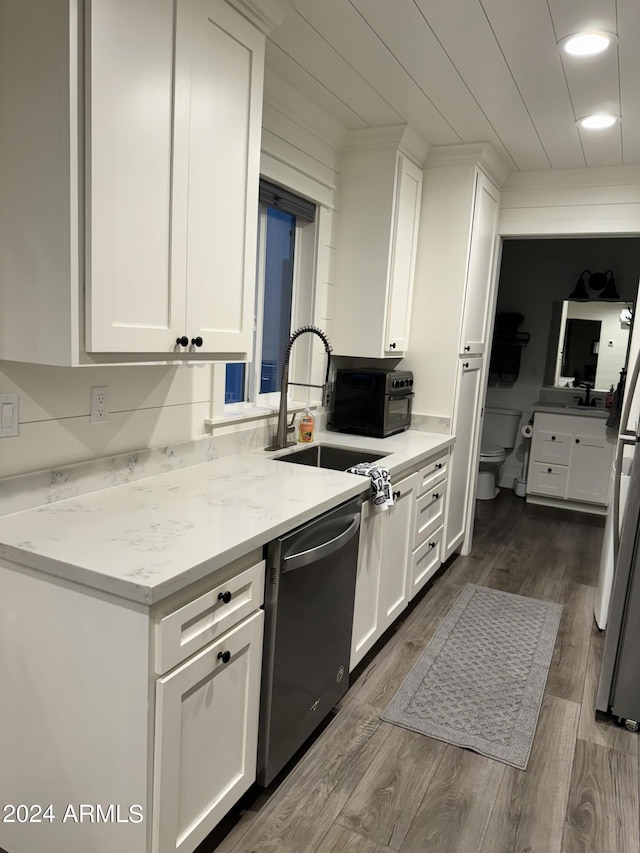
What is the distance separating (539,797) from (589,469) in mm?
3643

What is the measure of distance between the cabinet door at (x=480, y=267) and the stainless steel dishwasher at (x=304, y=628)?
176 centimetres

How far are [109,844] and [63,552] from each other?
2.26 ft

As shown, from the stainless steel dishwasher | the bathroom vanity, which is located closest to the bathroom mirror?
the bathroom vanity

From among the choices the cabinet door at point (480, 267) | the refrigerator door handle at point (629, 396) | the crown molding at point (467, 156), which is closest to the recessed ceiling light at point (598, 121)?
the crown molding at point (467, 156)

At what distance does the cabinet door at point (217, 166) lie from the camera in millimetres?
1624

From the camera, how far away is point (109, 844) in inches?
55.2

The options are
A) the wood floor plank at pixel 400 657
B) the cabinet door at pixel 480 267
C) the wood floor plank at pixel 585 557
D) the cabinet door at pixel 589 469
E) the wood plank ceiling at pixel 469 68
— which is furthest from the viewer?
the cabinet door at pixel 589 469

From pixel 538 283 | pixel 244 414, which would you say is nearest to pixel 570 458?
pixel 538 283

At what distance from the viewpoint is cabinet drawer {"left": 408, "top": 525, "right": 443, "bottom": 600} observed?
3020 millimetres

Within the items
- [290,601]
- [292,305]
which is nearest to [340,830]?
[290,601]

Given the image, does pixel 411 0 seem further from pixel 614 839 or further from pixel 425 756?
pixel 614 839

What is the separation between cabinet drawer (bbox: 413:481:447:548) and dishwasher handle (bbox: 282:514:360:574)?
874mm

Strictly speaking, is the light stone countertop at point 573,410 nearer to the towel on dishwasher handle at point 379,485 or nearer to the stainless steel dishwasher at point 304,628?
the towel on dishwasher handle at point 379,485

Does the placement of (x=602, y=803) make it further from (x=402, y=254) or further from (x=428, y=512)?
(x=402, y=254)
